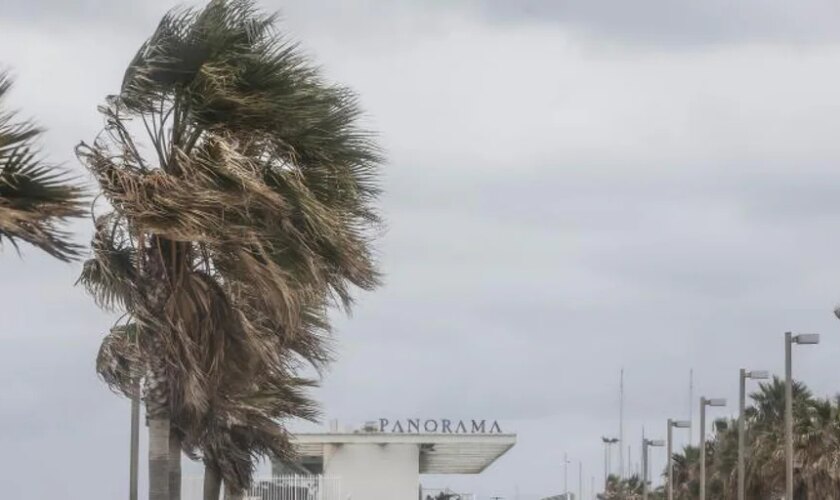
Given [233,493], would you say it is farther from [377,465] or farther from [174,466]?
[377,465]

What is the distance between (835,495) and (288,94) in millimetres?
40267

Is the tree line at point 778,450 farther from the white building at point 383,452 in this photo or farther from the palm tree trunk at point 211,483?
the palm tree trunk at point 211,483

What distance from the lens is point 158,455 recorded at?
1856 cm

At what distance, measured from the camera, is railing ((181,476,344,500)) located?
139ft

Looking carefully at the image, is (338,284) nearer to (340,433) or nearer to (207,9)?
(207,9)

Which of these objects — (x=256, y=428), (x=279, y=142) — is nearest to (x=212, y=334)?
(x=279, y=142)

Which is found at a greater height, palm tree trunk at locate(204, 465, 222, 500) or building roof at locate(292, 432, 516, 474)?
building roof at locate(292, 432, 516, 474)

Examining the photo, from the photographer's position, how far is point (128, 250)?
1822cm

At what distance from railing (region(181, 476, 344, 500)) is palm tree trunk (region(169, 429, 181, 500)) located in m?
18.0

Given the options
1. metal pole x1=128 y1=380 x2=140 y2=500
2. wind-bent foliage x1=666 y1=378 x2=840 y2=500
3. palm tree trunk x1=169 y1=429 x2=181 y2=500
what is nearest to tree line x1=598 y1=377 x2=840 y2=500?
wind-bent foliage x1=666 y1=378 x2=840 y2=500

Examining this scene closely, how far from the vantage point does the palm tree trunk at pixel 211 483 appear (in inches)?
1204

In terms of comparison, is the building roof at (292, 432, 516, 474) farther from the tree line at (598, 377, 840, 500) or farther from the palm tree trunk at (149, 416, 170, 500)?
the palm tree trunk at (149, 416, 170, 500)

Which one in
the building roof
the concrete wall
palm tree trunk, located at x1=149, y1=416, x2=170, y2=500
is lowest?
palm tree trunk, located at x1=149, y1=416, x2=170, y2=500

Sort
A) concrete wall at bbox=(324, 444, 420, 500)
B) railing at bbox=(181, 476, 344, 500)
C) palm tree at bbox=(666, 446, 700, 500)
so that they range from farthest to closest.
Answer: palm tree at bbox=(666, 446, 700, 500) → concrete wall at bbox=(324, 444, 420, 500) → railing at bbox=(181, 476, 344, 500)
